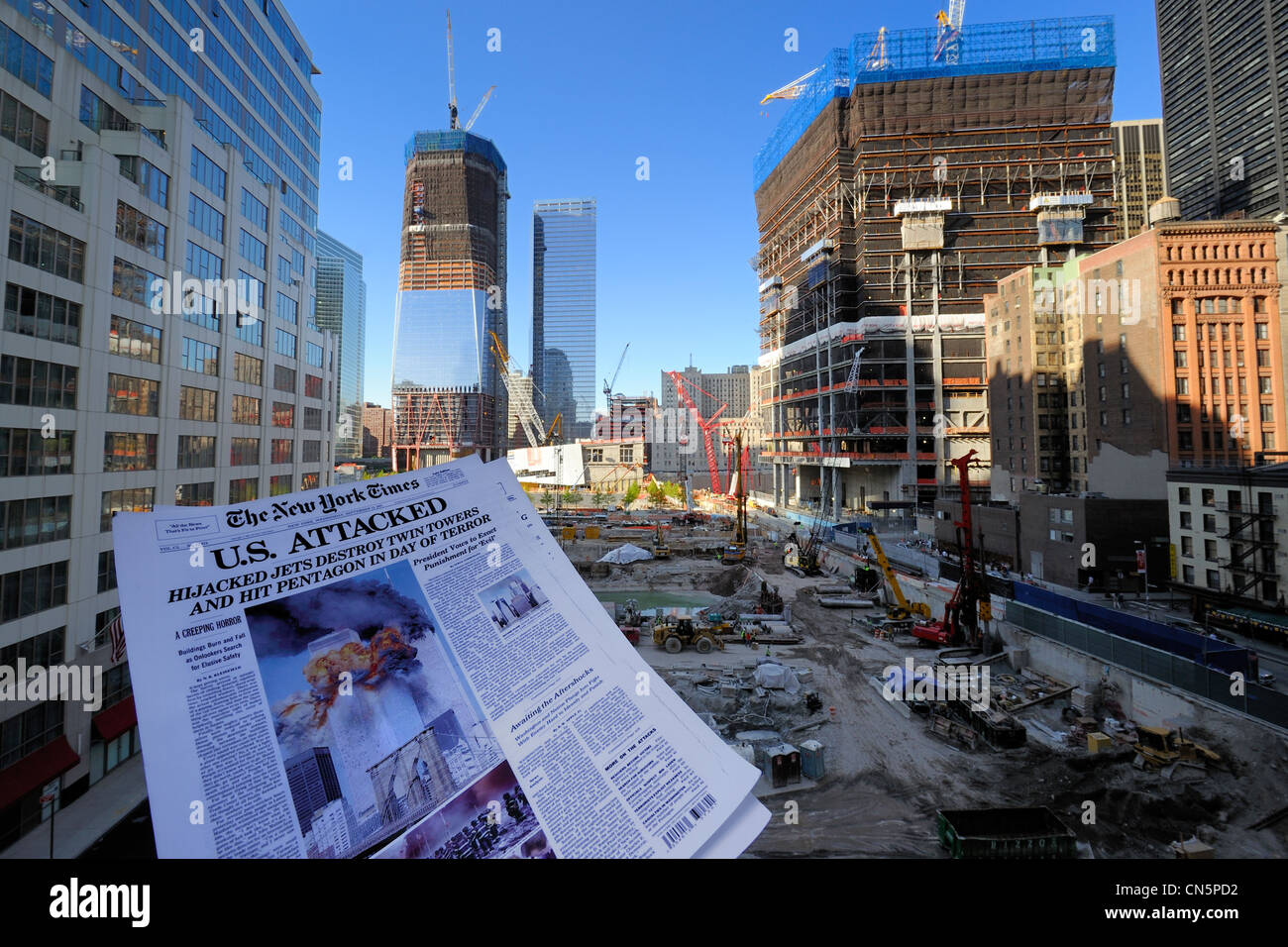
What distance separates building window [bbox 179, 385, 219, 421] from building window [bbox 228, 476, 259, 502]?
2982mm

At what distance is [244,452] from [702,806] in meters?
27.6

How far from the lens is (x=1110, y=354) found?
41.9 m

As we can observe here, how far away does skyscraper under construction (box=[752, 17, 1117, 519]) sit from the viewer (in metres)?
70.8

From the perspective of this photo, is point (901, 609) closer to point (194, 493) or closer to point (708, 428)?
point (194, 493)

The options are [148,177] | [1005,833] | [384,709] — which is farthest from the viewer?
[148,177]

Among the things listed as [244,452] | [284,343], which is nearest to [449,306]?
[284,343]

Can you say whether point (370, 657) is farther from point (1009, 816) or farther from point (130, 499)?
point (130, 499)

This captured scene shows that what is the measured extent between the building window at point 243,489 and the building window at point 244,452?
73 centimetres

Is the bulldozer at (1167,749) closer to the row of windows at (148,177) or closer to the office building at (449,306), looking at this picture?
the row of windows at (148,177)

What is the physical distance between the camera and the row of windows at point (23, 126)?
43.9 ft

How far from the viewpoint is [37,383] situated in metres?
14.1
